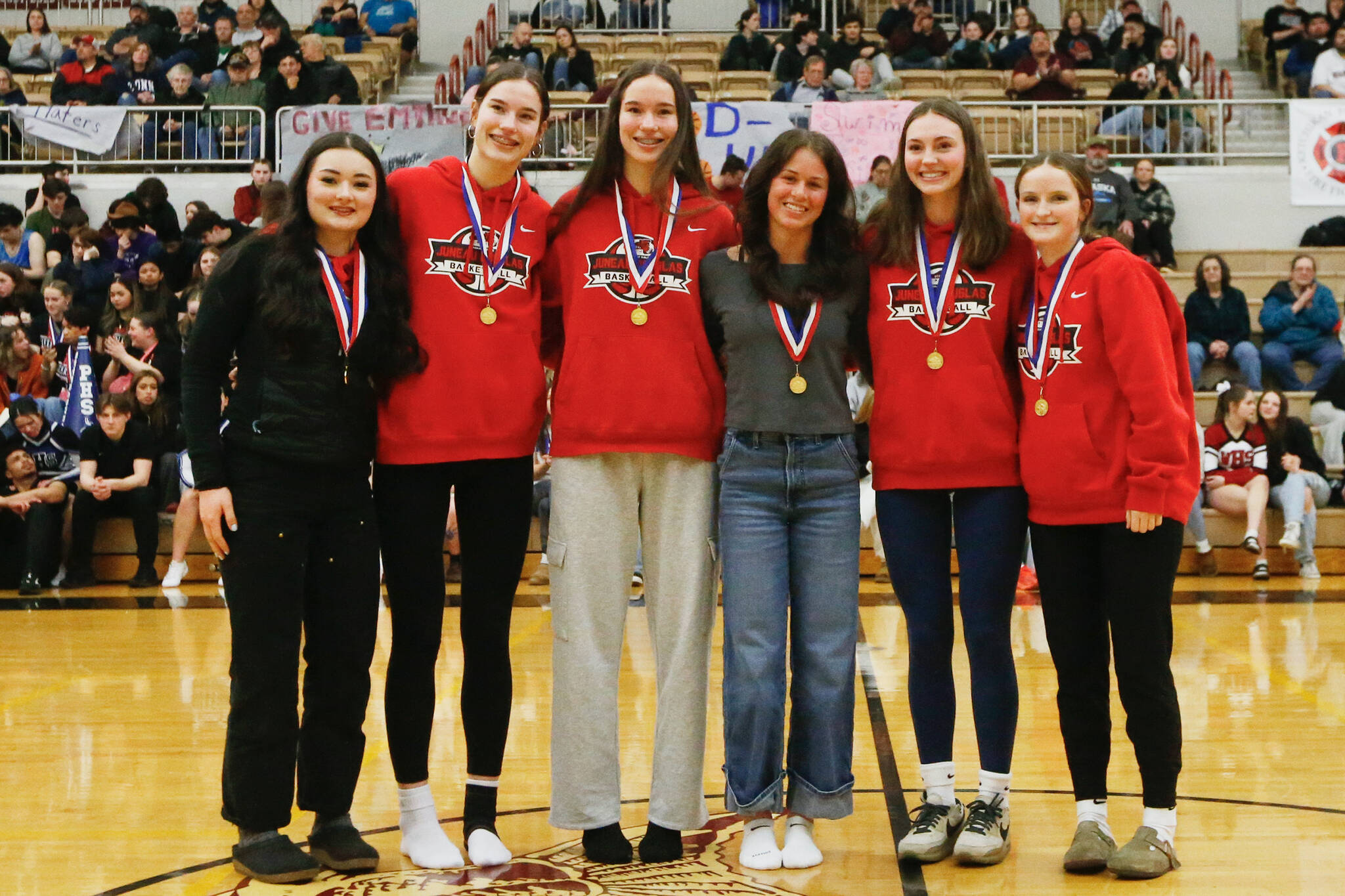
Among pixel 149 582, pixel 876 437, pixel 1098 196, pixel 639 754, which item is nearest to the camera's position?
pixel 876 437

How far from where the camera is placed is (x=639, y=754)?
13.0ft

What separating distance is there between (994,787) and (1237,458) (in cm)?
575

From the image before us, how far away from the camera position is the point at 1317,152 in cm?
1090

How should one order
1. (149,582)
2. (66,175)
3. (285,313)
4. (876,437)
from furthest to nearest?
(66,175), (149,582), (876,437), (285,313)

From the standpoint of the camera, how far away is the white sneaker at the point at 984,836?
3000mm

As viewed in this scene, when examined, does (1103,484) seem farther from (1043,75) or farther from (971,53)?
(971,53)

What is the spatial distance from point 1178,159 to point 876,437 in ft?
32.0

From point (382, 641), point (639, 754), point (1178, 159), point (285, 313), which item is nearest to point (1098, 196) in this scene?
point (1178, 159)

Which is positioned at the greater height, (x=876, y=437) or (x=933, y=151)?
(x=933, y=151)

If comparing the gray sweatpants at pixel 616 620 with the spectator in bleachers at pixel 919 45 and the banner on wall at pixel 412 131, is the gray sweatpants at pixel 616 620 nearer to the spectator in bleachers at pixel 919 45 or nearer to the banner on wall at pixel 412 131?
the banner on wall at pixel 412 131

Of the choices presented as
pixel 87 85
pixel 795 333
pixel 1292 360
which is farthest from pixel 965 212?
pixel 87 85

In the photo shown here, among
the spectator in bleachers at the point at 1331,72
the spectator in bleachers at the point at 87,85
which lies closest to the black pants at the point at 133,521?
the spectator in bleachers at the point at 87,85

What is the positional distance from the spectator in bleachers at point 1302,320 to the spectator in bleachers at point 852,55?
3900 millimetres

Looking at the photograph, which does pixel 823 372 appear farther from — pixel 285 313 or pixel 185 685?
pixel 185 685
